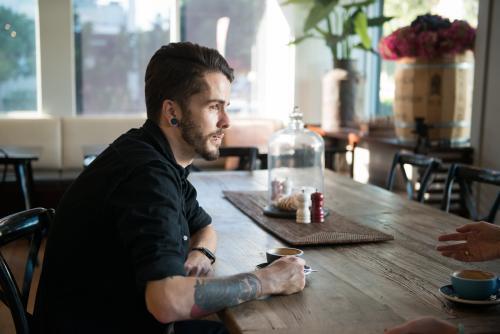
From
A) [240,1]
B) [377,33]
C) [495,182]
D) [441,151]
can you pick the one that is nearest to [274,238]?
[495,182]

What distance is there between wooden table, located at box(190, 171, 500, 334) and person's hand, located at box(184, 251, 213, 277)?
3 centimetres

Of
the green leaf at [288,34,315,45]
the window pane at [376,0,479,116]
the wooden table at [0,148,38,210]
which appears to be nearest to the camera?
the wooden table at [0,148,38,210]

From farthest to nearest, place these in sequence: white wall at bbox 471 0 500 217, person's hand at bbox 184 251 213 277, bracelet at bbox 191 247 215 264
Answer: white wall at bbox 471 0 500 217 < bracelet at bbox 191 247 215 264 < person's hand at bbox 184 251 213 277

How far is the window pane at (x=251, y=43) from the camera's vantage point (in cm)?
614

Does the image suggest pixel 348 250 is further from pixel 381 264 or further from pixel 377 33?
pixel 377 33

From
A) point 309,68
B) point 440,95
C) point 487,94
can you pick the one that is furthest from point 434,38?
point 309,68

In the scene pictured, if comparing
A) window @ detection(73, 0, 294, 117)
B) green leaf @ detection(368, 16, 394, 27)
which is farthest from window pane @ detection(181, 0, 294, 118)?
green leaf @ detection(368, 16, 394, 27)

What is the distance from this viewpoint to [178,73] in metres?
1.63

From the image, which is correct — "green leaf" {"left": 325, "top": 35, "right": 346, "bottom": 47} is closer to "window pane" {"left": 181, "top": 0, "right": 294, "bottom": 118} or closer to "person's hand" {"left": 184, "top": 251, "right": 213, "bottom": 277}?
"window pane" {"left": 181, "top": 0, "right": 294, "bottom": 118}

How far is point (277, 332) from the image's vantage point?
1.26 metres

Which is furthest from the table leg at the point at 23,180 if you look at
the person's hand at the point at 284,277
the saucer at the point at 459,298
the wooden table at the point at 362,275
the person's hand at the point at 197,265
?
the saucer at the point at 459,298

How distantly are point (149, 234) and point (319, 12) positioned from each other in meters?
4.32

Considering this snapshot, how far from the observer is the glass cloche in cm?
248

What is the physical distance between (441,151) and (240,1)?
2.92 m
